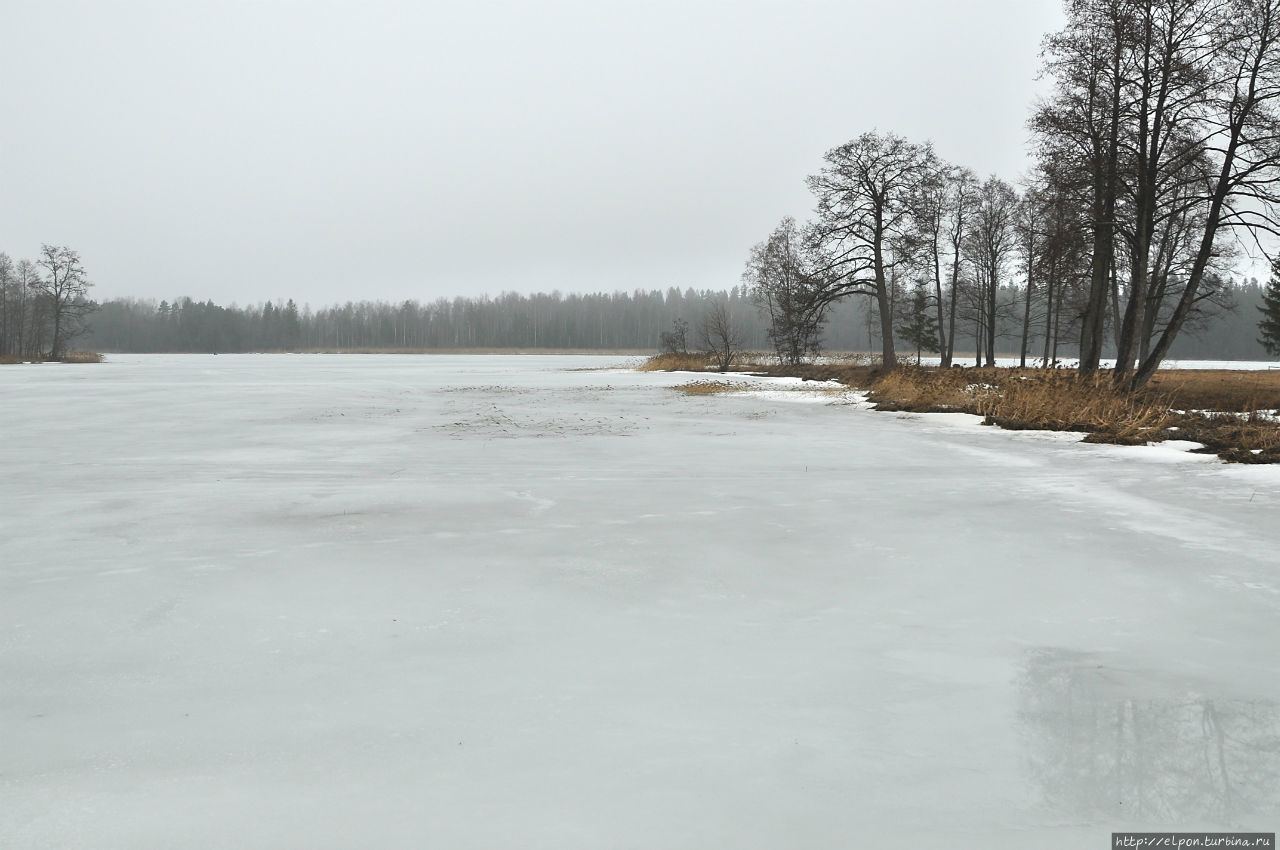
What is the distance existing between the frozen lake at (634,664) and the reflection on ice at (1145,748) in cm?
1

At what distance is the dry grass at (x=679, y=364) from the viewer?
44531 millimetres

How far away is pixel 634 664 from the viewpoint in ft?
10.7

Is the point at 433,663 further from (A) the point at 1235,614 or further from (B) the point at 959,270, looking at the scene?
(B) the point at 959,270

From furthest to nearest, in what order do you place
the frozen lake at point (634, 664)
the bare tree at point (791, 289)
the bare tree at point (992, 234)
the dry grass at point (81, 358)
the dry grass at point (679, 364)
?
the dry grass at point (81, 358), the dry grass at point (679, 364), the bare tree at point (992, 234), the bare tree at point (791, 289), the frozen lake at point (634, 664)

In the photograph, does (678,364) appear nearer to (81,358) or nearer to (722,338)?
(722,338)

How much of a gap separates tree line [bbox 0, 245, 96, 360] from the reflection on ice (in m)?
68.0

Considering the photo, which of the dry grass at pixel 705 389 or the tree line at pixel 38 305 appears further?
the tree line at pixel 38 305

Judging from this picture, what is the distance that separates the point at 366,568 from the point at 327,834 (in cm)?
279

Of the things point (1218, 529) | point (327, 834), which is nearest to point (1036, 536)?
point (1218, 529)

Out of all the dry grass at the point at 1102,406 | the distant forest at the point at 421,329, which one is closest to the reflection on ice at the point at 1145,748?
the dry grass at the point at 1102,406

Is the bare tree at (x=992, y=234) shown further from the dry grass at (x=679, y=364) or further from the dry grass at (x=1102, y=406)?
the dry grass at (x=1102, y=406)

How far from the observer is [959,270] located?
40906 millimetres

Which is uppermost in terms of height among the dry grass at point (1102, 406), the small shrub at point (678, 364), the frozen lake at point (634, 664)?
the small shrub at point (678, 364)

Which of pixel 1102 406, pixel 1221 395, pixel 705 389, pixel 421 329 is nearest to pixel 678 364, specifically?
pixel 705 389
